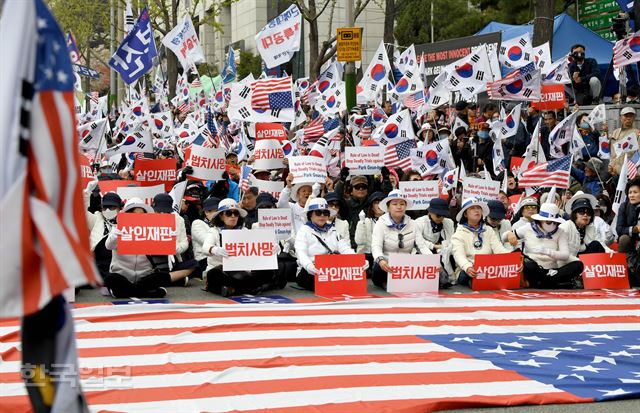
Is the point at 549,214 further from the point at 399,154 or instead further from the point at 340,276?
the point at 399,154

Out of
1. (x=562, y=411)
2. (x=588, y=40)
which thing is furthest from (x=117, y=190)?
(x=588, y=40)

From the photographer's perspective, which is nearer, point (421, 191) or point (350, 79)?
point (421, 191)

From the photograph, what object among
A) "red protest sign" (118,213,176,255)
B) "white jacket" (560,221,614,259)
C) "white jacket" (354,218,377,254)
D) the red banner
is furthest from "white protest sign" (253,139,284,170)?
"white jacket" (560,221,614,259)

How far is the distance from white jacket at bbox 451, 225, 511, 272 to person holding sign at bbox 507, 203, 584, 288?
0.74 ft

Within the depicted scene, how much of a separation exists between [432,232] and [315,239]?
175 cm

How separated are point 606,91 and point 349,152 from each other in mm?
9397

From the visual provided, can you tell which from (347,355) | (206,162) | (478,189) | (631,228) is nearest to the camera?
(347,355)

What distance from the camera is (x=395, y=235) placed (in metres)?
11.9

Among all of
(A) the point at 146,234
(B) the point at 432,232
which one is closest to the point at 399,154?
(B) the point at 432,232

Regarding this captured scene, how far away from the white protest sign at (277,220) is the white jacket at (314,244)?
427 millimetres

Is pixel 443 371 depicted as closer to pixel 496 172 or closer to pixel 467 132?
pixel 496 172

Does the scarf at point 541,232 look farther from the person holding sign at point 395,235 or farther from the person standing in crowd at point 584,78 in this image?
the person standing in crowd at point 584,78

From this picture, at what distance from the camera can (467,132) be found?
18578 millimetres

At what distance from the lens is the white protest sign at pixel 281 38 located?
1678 cm
